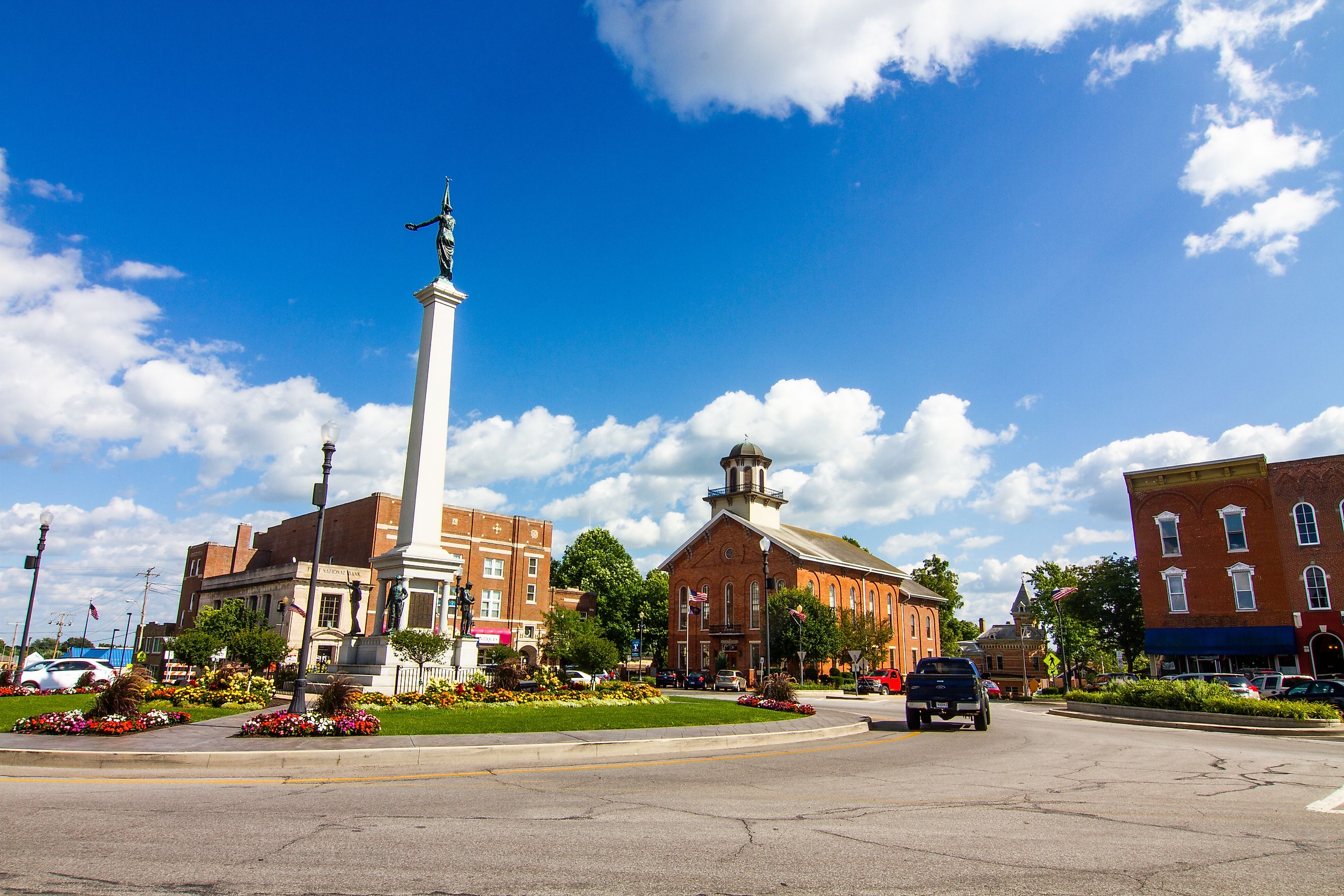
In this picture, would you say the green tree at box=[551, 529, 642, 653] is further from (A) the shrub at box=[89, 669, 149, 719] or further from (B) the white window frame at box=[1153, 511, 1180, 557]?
(A) the shrub at box=[89, 669, 149, 719]

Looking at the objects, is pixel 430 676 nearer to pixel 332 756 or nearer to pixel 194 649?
pixel 332 756

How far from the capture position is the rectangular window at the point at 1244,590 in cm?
4034

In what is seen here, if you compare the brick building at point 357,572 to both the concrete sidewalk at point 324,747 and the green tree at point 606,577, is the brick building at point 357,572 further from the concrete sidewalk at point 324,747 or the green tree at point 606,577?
the concrete sidewalk at point 324,747

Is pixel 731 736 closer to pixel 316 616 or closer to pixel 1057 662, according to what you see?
pixel 316 616

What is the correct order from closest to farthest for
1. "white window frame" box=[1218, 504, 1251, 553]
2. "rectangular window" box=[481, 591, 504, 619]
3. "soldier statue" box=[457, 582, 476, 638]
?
"soldier statue" box=[457, 582, 476, 638] → "white window frame" box=[1218, 504, 1251, 553] → "rectangular window" box=[481, 591, 504, 619]

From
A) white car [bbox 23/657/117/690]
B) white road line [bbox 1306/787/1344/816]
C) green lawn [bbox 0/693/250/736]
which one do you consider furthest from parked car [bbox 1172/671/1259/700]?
white car [bbox 23/657/117/690]

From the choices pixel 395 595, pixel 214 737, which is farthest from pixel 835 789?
pixel 395 595

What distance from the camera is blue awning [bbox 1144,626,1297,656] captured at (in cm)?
3872

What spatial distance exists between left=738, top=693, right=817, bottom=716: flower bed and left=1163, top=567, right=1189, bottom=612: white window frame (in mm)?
30637

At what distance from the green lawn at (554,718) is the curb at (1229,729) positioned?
12.0 metres

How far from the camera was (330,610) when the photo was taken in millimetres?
52281

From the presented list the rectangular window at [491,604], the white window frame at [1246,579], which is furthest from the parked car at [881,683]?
the rectangular window at [491,604]

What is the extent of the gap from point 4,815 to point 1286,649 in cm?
4871

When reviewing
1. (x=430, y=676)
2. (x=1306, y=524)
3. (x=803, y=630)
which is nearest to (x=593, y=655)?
(x=803, y=630)
